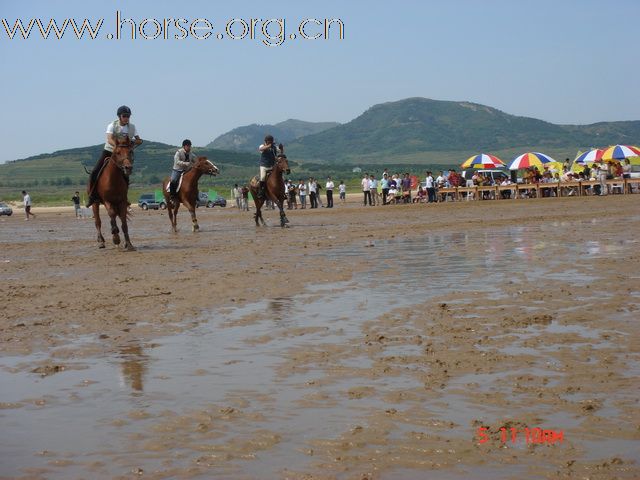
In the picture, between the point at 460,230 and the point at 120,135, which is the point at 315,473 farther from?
the point at 460,230

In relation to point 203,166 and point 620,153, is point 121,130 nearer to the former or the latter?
point 203,166

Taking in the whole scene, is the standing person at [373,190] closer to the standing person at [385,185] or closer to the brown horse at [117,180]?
the standing person at [385,185]

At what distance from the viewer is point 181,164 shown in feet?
71.8

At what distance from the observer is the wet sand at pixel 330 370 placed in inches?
174

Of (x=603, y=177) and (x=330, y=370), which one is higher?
(x=603, y=177)

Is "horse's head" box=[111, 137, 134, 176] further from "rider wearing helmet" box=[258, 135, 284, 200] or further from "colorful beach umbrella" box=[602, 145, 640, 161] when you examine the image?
"colorful beach umbrella" box=[602, 145, 640, 161]

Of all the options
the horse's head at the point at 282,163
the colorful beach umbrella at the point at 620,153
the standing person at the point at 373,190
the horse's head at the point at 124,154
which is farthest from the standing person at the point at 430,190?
the horse's head at the point at 124,154

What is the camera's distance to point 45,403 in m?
5.59

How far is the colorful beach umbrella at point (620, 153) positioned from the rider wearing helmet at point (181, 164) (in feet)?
78.5
